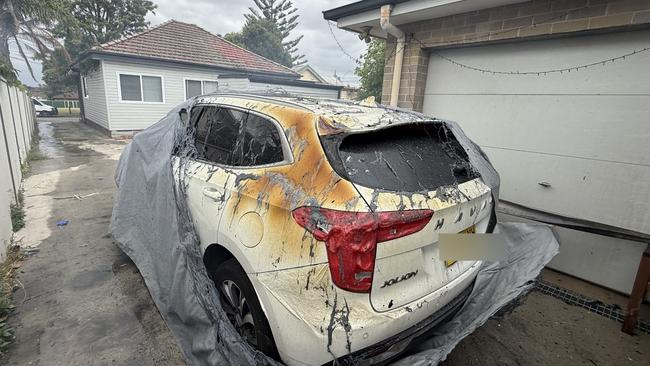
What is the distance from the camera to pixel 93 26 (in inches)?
1017

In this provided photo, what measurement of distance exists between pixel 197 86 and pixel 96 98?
4892mm

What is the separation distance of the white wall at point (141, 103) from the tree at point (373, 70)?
8.55 meters

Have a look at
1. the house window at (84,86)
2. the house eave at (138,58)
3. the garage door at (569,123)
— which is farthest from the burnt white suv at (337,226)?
the house window at (84,86)

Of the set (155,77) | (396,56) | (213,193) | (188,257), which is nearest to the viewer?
(213,193)

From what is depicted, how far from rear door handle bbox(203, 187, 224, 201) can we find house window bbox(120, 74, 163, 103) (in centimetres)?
1423

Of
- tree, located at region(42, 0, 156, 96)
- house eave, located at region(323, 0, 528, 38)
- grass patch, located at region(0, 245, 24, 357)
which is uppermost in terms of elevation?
tree, located at region(42, 0, 156, 96)

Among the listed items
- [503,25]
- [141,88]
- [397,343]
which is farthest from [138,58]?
[397,343]

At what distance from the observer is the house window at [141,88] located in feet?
45.7

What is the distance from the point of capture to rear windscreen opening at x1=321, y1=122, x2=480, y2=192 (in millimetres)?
1757

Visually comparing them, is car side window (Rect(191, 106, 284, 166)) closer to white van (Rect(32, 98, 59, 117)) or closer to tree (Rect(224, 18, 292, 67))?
white van (Rect(32, 98, 59, 117))

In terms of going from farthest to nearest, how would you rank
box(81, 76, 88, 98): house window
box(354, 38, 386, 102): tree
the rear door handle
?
box(81, 76, 88, 98): house window → box(354, 38, 386, 102): tree → the rear door handle

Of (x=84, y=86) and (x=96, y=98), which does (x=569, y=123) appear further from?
(x=84, y=86)

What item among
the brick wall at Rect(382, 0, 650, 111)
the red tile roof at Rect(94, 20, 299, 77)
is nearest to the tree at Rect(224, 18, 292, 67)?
the red tile roof at Rect(94, 20, 299, 77)

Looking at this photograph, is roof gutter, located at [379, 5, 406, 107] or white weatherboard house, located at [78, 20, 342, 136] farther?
white weatherboard house, located at [78, 20, 342, 136]
